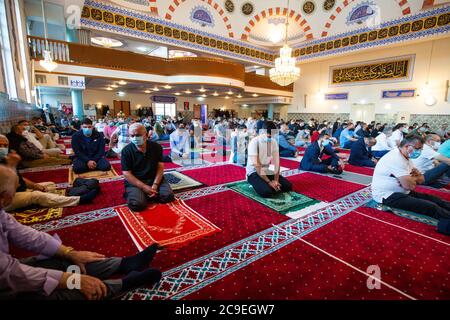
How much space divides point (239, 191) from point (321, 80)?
13.8 m

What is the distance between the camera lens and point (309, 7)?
14.0 metres

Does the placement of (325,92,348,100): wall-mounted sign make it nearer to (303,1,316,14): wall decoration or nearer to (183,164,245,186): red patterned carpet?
(303,1,316,14): wall decoration

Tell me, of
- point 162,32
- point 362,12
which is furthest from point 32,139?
point 362,12

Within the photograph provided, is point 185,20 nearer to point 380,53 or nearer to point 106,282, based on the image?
point 380,53

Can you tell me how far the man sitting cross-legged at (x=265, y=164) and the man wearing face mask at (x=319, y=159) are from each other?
135 centimetres

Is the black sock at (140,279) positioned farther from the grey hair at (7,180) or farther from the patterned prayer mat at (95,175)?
the patterned prayer mat at (95,175)

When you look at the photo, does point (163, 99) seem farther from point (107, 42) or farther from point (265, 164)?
point (265, 164)

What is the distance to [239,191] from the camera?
3.13m

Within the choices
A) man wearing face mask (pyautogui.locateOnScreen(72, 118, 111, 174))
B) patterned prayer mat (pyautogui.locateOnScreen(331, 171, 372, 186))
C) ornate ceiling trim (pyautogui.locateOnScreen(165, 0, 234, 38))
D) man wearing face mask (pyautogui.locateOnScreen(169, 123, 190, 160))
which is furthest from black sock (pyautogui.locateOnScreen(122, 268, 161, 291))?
ornate ceiling trim (pyautogui.locateOnScreen(165, 0, 234, 38))

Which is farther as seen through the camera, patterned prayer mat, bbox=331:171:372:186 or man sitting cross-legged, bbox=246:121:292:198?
patterned prayer mat, bbox=331:171:372:186

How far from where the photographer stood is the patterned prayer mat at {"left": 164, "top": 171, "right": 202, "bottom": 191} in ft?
10.8

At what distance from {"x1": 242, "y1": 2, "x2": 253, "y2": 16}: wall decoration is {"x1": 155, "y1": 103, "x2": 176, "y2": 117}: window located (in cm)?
763
